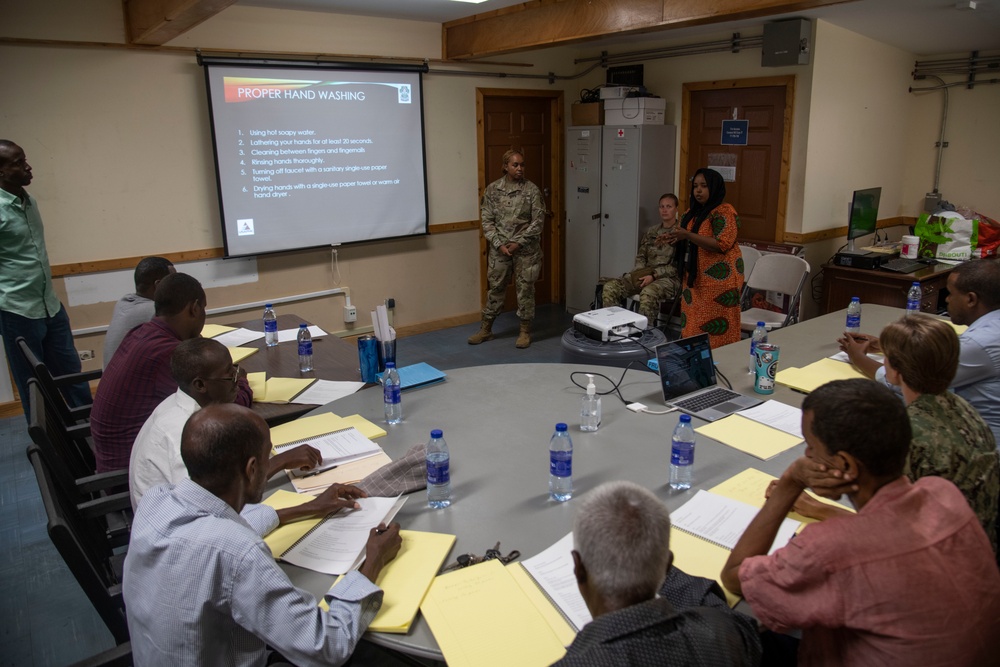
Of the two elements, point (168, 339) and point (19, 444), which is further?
point (19, 444)

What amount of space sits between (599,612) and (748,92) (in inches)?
208

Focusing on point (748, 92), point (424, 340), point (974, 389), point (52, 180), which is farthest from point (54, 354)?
point (748, 92)

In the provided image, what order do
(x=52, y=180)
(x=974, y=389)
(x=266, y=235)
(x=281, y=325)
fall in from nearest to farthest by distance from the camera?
(x=974, y=389)
(x=281, y=325)
(x=52, y=180)
(x=266, y=235)

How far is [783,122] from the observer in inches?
207

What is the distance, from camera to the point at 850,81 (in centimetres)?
523

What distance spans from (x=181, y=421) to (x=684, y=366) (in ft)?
5.45

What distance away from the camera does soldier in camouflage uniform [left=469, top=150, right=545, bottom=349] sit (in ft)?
18.0

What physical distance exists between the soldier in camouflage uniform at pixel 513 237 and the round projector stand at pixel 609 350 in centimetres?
202

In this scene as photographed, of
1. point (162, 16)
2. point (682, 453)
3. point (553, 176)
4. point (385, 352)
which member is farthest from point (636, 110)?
point (682, 453)

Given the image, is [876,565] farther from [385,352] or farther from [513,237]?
[513,237]

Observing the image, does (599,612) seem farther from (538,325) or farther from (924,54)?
(924,54)

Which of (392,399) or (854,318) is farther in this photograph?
(854,318)

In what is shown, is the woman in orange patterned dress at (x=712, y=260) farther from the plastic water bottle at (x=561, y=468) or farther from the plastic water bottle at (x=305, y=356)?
the plastic water bottle at (x=561, y=468)

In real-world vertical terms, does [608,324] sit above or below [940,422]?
below
